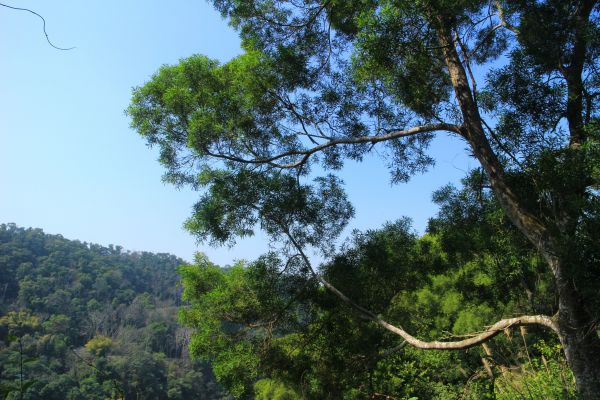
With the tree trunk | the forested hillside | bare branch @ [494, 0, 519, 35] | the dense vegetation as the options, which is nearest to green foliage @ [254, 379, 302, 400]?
the dense vegetation

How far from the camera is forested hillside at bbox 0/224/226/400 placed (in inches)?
1572

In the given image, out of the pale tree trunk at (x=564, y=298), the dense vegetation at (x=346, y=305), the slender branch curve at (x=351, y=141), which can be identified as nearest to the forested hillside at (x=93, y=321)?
the dense vegetation at (x=346, y=305)

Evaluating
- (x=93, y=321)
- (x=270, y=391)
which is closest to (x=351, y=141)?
(x=270, y=391)

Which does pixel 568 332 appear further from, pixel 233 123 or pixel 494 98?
pixel 233 123

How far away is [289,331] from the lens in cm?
648

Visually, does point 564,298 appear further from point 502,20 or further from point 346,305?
point 502,20

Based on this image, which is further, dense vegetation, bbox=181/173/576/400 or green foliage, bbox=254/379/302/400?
green foliage, bbox=254/379/302/400

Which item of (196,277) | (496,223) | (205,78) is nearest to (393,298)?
(496,223)

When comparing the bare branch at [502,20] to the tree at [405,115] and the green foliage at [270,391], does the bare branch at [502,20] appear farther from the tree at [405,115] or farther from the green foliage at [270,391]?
the green foliage at [270,391]

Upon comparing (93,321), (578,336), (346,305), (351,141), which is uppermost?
(93,321)

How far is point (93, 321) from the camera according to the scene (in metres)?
61.1

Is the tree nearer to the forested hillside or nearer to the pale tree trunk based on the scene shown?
the pale tree trunk

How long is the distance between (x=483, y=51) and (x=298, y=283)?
4.35 metres

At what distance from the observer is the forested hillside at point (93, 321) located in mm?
39938
